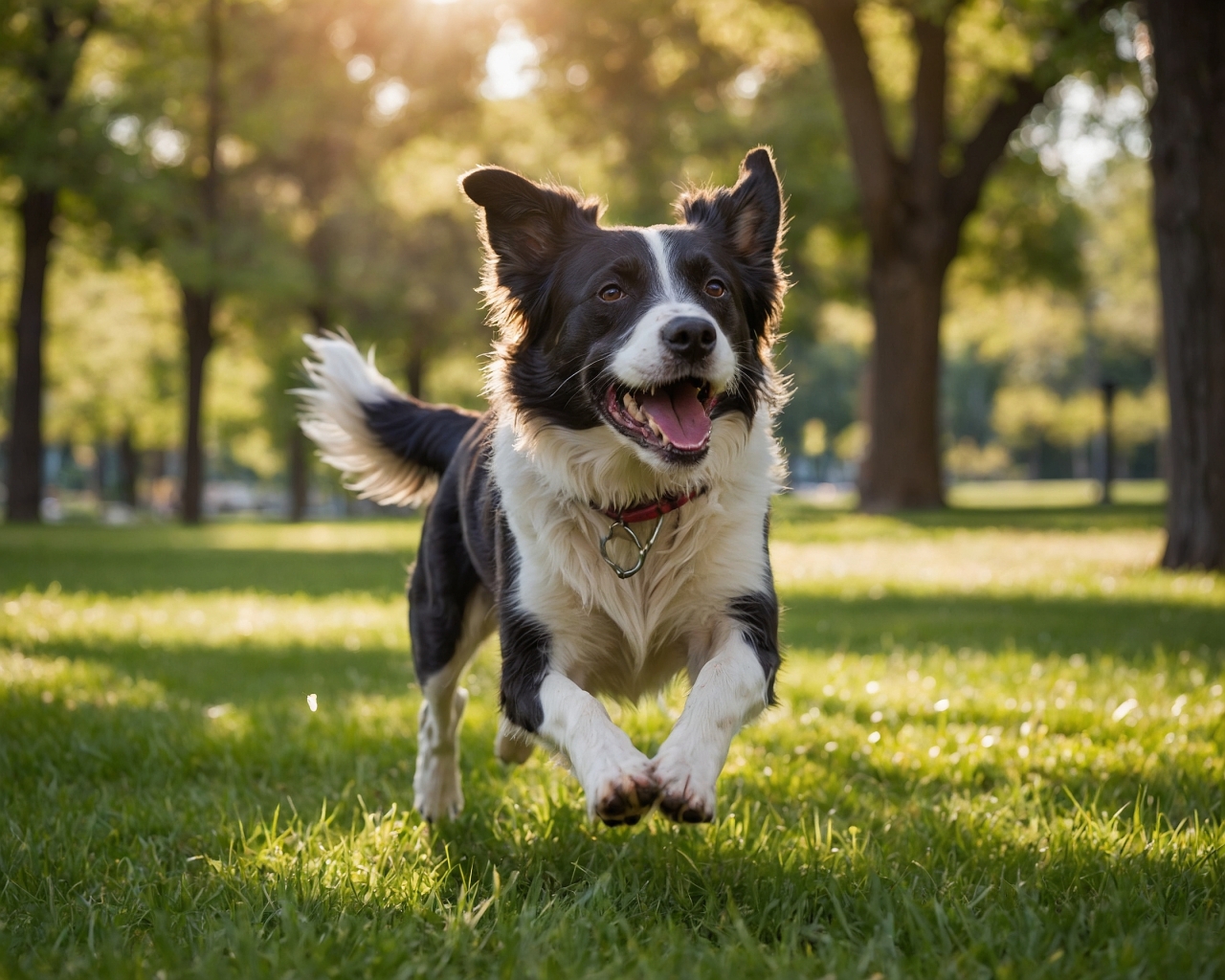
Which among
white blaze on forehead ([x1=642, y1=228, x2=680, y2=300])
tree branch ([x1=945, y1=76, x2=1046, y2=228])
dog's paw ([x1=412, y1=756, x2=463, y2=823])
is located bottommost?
dog's paw ([x1=412, y1=756, x2=463, y2=823])

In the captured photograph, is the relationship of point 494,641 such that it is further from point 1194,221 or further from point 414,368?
point 414,368

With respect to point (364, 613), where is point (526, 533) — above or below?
Answer: above

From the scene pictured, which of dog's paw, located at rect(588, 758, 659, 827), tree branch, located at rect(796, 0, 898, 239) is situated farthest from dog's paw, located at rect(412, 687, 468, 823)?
tree branch, located at rect(796, 0, 898, 239)

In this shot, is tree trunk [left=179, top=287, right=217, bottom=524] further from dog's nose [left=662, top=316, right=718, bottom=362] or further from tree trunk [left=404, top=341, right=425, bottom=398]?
dog's nose [left=662, top=316, right=718, bottom=362]

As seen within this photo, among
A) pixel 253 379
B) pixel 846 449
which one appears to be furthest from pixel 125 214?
pixel 846 449

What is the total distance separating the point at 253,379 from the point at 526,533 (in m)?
41.5

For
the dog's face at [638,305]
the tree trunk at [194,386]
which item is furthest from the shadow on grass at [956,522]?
the tree trunk at [194,386]

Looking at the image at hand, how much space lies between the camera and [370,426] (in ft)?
18.9

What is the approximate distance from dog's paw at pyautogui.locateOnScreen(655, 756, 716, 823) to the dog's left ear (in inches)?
71.6

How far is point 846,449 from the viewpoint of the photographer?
279 feet

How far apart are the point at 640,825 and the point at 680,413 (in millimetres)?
1370

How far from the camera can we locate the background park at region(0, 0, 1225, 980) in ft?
10.3

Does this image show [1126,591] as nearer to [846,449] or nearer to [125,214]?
[125,214]

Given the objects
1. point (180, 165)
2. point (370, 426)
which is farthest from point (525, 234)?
point (180, 165)
